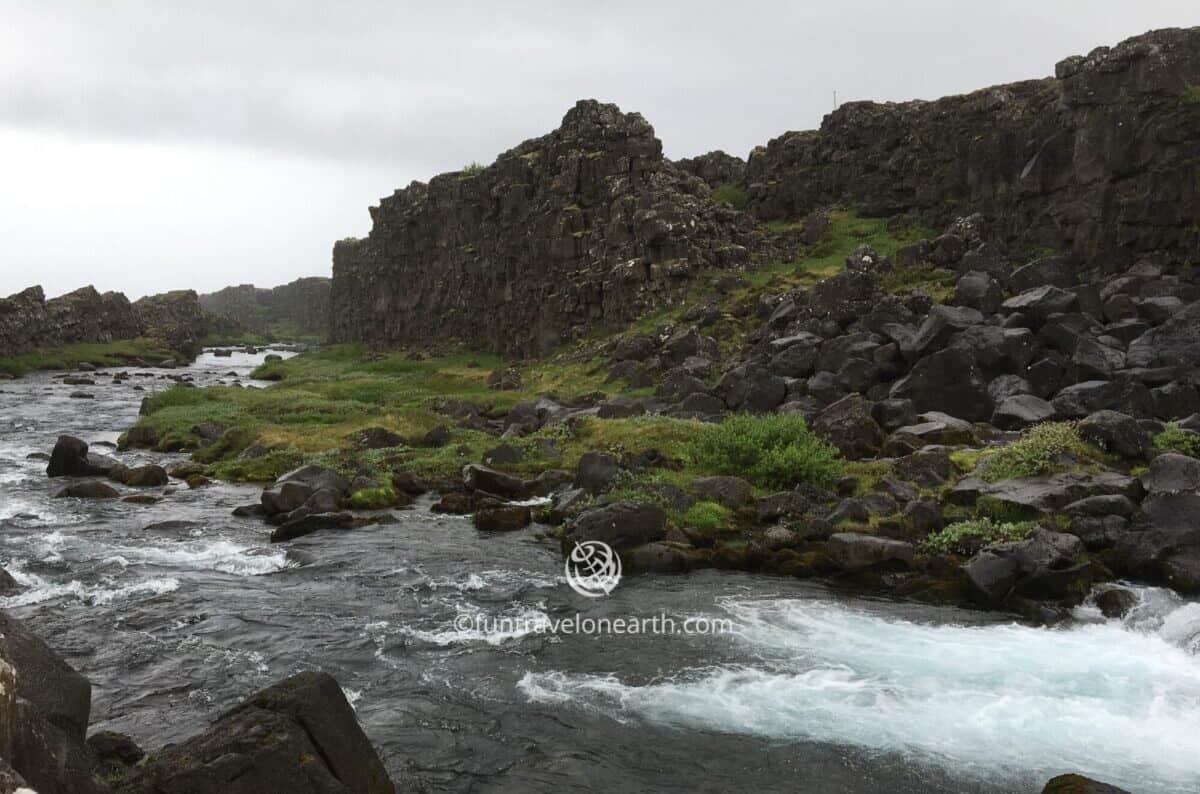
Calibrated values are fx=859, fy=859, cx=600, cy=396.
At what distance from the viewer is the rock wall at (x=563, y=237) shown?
56.8 meters

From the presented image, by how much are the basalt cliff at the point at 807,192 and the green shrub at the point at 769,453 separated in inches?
941

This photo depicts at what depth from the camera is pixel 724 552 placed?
21.1 m

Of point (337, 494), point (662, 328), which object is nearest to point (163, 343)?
point (662, 328)

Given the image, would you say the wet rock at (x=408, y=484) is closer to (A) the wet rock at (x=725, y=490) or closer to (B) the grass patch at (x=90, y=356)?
(A) the wet rock at (x=725, y=490)

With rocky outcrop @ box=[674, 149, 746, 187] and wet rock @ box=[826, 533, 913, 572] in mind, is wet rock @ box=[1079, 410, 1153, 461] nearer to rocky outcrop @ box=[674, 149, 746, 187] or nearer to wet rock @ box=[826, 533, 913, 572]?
wet rock @ box=[826, 533, 913, 572]

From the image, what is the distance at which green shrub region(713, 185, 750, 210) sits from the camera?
216ft

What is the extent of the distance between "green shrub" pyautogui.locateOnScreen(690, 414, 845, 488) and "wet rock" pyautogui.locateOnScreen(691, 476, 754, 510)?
110 centimetres

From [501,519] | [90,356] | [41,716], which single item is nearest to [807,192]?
[501,519]

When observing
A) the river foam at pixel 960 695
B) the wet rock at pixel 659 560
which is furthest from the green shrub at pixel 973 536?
the wet rock at pixel 659 560

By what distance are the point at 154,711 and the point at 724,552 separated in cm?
1270

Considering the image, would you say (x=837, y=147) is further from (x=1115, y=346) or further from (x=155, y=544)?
(x=155, y=544)

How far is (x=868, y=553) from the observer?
1970cm

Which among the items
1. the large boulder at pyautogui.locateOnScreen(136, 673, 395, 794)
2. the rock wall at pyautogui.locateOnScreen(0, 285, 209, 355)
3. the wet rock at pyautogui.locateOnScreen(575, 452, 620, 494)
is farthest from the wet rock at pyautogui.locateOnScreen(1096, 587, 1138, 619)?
the rock wall at pyautogui.locateOnScreen(0, 285, 209, 355)

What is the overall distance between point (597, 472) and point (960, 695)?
13.4 meters
